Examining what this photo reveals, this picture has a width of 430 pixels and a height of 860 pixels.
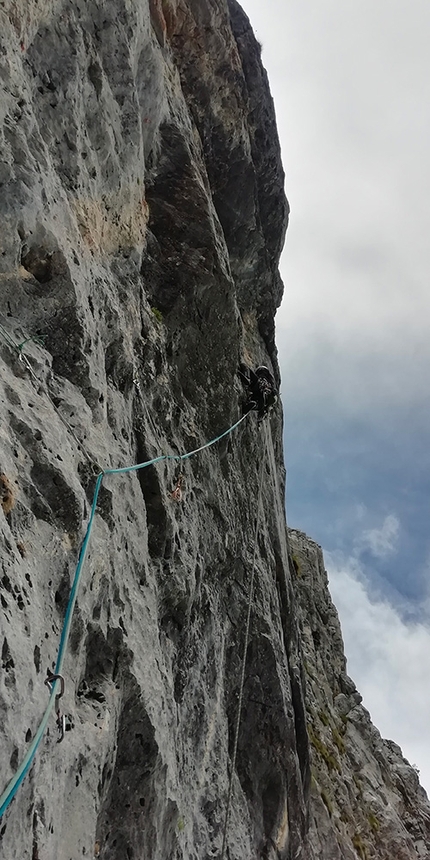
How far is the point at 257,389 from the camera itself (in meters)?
11.7

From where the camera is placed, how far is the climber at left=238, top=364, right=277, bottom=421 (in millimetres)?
11625

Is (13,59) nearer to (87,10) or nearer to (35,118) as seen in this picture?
(35,118)

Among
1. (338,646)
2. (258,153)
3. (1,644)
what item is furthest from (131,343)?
(338,646)

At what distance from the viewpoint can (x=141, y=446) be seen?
273 inches

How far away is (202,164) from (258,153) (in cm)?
281

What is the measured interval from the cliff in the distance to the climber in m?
0.81

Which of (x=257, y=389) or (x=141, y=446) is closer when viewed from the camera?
(x=141, y=446)

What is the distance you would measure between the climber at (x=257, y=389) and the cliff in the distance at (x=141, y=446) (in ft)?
2.64

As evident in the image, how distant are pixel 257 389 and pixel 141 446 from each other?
206 inches

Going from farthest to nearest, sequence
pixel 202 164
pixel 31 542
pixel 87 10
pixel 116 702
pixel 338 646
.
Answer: pixel 338 646
pixel 202 164
pixel 87 10
pixel 116 702
pixel 31 542

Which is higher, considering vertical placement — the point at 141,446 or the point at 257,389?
the point at 257,389

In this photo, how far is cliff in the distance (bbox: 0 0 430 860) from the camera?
14.0ft

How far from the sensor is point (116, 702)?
497cm

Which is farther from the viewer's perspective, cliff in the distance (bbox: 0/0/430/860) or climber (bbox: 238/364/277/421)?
climber (bbox: 238/364/277/421)
